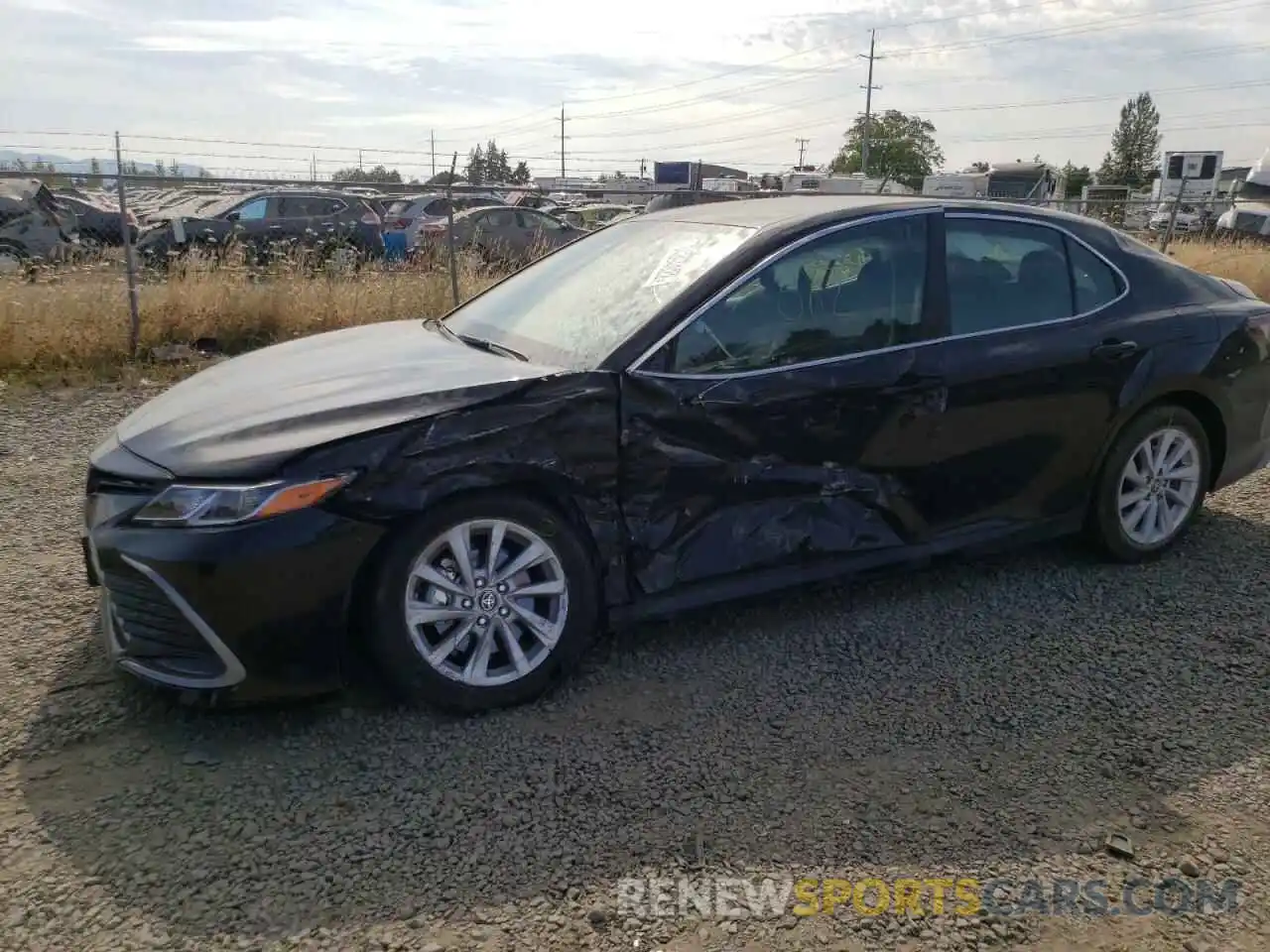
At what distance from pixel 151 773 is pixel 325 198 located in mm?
16040

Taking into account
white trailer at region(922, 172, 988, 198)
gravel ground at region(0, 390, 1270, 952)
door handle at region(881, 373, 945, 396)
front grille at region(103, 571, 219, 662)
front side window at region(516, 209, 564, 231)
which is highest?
white trailer at region(922, 172, 988, 198)

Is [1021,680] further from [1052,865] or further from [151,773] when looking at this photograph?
[151,773]

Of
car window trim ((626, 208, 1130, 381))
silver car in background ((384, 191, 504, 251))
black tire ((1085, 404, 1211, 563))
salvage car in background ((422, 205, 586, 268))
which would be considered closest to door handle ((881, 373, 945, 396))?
car window trim ((626, 208, 1130, 381))

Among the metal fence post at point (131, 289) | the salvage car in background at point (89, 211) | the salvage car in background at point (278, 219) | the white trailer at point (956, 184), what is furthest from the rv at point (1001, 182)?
the metal fence post at point (131, 289)

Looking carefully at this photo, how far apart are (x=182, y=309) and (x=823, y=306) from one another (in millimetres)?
7206

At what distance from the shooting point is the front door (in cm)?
338

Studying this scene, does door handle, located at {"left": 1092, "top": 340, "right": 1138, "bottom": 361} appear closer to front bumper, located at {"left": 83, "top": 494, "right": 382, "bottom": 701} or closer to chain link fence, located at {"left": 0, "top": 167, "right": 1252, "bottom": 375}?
chain link fence, located at {"left": 0, "top": 167, "right": 1252, "bottom": 375}

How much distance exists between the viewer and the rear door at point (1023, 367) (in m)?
3.85

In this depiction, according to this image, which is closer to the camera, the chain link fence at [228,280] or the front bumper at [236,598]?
the front bumper at [236,598]

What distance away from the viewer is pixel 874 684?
11.3ft

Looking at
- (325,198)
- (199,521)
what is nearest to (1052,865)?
(199,521)

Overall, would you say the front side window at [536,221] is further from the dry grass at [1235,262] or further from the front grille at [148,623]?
the front grille at [148,623]

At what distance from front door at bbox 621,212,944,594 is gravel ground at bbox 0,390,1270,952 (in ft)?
1.39

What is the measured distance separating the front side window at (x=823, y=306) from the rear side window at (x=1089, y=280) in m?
0.77
